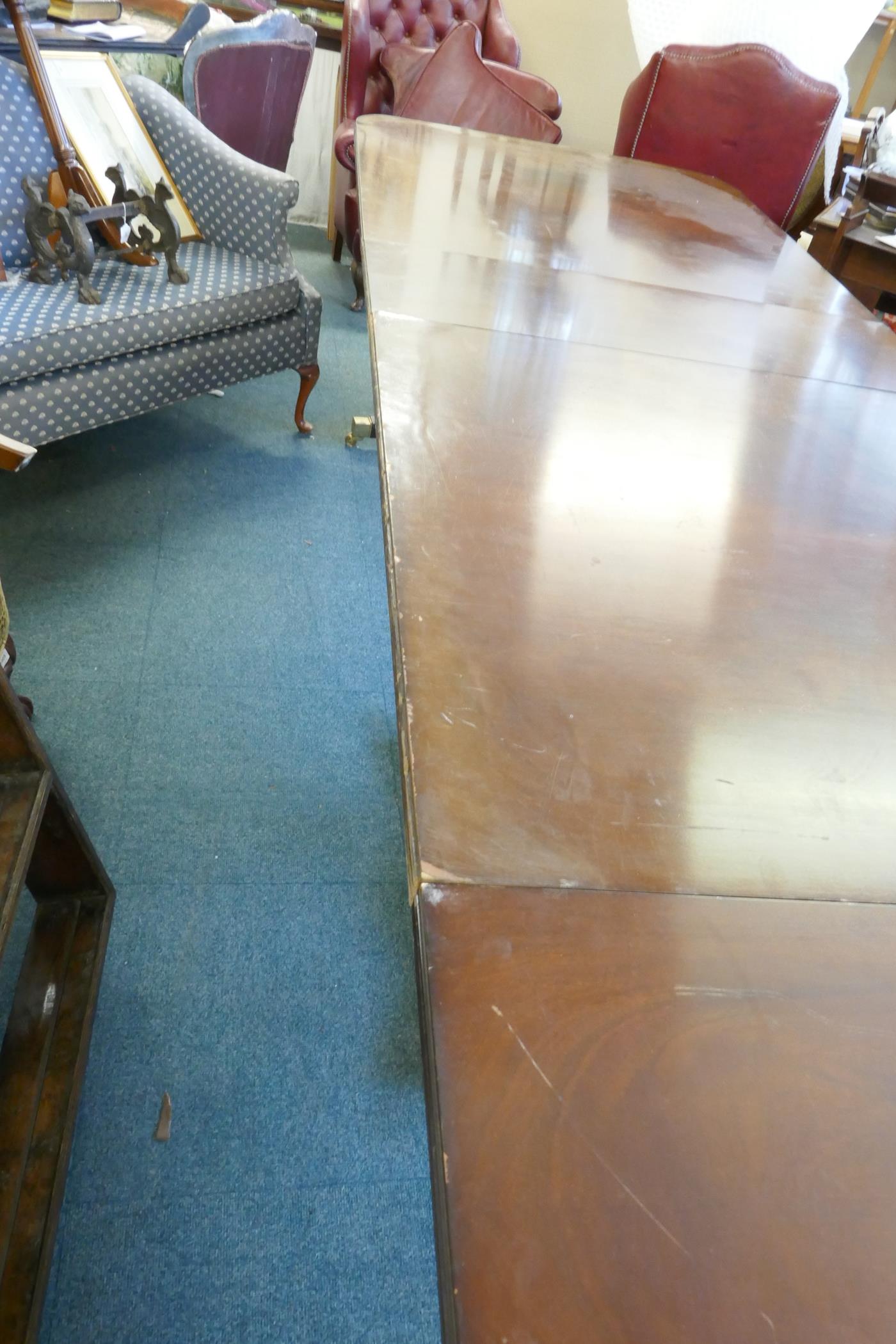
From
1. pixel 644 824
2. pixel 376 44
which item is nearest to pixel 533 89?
pixel 376 44

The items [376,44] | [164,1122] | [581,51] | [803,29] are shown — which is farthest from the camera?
[581,51]

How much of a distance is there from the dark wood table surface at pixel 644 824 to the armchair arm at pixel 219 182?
3.70 ft

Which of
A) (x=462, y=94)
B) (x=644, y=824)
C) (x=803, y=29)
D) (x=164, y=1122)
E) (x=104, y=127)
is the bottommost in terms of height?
(x=164, y=1122)

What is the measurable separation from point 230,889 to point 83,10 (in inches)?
102

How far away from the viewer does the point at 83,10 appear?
252cm

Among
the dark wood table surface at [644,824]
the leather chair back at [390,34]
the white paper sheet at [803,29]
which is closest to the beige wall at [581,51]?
the leather chair back at [390,34]

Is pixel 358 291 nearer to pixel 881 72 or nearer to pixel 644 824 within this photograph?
pixel 881 72

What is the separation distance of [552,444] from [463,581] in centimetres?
32

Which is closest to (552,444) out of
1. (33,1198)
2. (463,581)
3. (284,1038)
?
(463,581)

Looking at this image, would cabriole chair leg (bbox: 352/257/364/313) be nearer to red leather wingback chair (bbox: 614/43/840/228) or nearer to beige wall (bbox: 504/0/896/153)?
red leather wingback chair (bbox: 614/43/840/228)

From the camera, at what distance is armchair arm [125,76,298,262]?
224 cm

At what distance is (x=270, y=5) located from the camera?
330 cm

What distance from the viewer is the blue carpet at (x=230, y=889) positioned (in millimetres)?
1062

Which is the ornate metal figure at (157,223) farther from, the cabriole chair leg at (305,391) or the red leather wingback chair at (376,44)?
the red leather wingback chair at (376,44)
